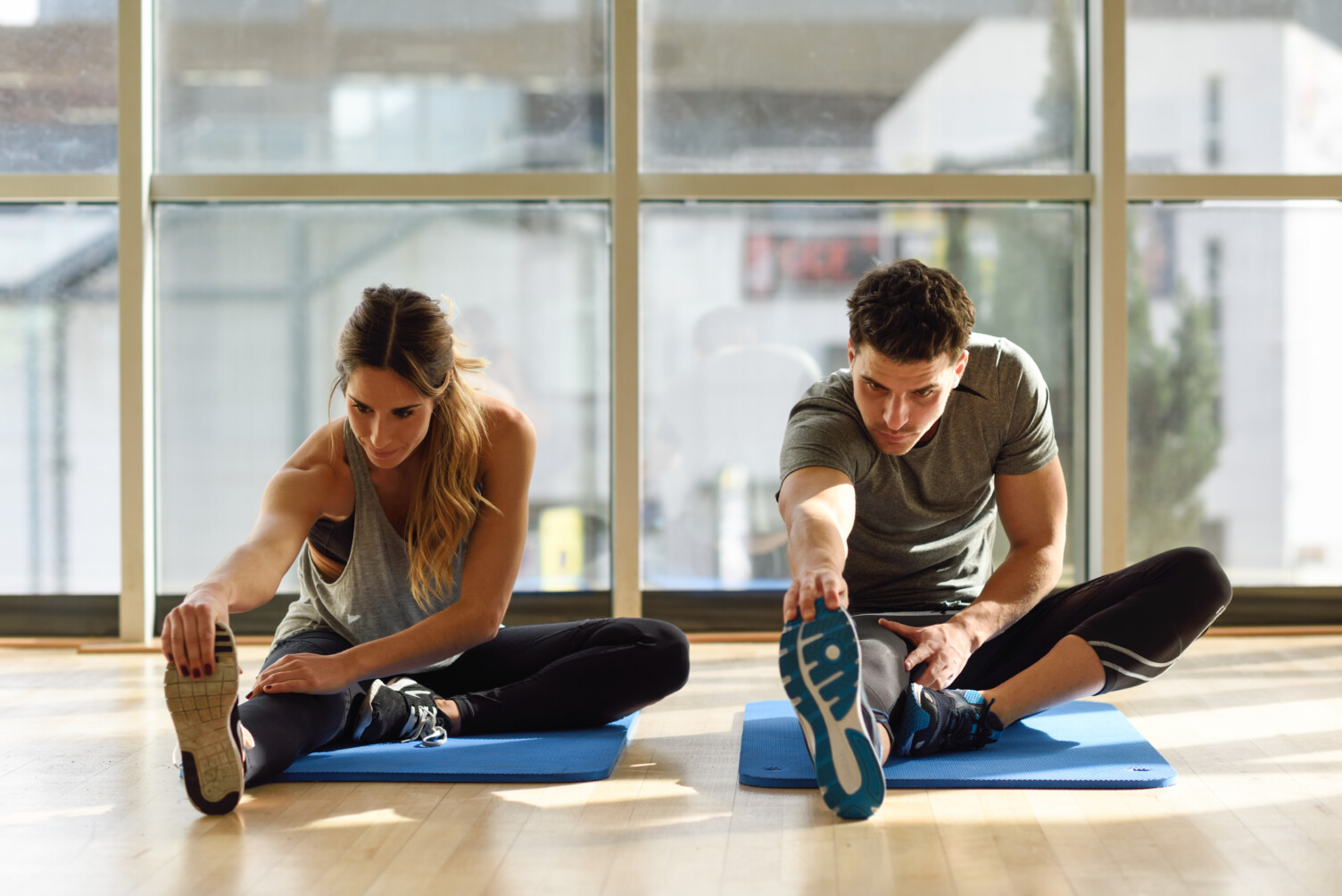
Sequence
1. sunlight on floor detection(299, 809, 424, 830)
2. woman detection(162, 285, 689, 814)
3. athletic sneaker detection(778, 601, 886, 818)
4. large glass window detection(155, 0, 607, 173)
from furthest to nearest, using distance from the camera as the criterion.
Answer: large glass window detection(155, 0, 607, 173) → woman detection(162, 285, 689, 814) → sunlight on floor detection(299, 809, 424, 830) → athletic sneaker detection(778, 601, 886, 818)

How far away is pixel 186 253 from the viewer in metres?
3.57

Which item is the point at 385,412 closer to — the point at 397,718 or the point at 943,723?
the point at 397,718

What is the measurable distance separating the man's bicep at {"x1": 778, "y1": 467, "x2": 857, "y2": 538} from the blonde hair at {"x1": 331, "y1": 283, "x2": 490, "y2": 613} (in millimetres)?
528

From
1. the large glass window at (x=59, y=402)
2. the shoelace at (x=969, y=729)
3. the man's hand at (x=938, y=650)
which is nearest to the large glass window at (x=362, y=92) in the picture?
the large glass window at (x=59, y=402)

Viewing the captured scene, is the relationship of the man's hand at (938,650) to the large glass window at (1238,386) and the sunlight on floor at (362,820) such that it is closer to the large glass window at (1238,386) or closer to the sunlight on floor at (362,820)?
the sunlight on floor at (362,820)

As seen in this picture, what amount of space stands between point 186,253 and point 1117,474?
2.80 metres

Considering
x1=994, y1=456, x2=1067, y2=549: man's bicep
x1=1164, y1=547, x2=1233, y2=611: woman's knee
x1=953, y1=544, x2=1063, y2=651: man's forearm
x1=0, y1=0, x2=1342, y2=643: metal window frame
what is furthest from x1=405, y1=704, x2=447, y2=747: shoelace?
x1=0, y1=0, x2=1342, y2=643: metal window frame

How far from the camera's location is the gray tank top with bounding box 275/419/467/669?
2.07m

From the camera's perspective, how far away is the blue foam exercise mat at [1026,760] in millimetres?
1808

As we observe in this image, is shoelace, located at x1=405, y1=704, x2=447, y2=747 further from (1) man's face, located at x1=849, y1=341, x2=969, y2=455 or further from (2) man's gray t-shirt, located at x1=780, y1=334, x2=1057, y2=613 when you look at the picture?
(1) man's face, located at x1=849, y1=341, x2=969, y2=455

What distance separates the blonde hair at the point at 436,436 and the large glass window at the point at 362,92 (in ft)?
5.36

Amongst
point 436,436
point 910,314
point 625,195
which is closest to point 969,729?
point 910,314

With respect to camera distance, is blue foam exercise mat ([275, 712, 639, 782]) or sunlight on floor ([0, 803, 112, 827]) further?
blue foam exercise mat ([275, 712, 639, 782])

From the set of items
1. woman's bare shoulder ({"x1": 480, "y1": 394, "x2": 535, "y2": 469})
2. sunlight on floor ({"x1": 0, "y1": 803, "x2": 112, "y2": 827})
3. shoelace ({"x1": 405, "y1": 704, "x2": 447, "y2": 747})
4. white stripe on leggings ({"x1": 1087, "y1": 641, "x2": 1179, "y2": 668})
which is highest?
woman's bare shoulder ({"x1": 480, "y1": 394, "x2": 535, "y2": 469})
